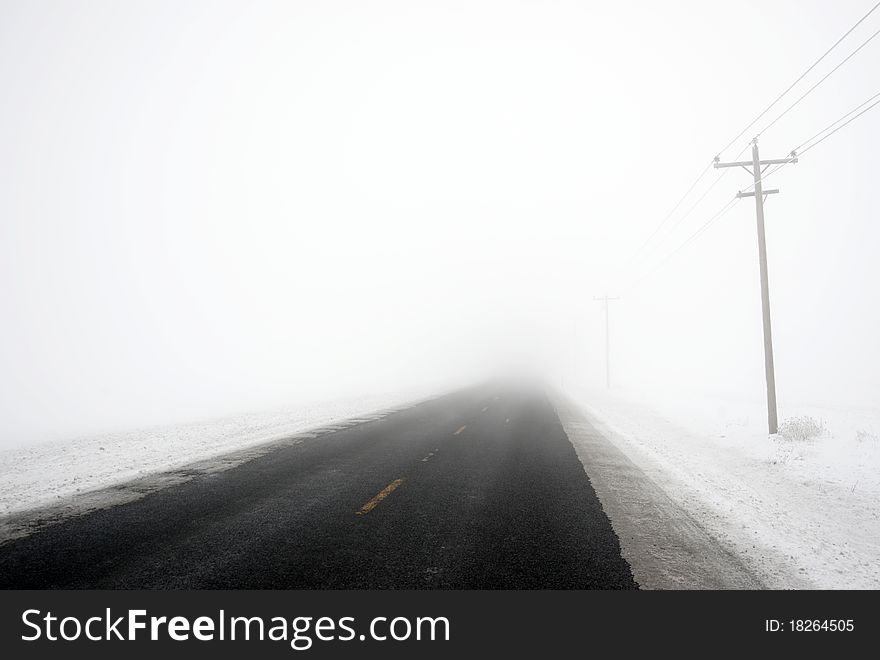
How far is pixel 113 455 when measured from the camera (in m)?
11.0

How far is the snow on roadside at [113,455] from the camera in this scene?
768cm

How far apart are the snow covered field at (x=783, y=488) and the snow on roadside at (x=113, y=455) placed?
393 inches

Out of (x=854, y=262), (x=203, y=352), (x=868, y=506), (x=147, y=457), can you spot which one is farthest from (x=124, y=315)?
(x=854, y=262)

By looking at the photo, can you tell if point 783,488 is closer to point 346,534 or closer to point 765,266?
point 765,266

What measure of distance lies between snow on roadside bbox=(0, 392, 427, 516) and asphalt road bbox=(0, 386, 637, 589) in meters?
1.79

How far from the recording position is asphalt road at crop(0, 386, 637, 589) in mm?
4207

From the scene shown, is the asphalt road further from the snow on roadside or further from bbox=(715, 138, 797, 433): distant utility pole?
bbox=(715, 138, 797, 433): distant utility pole

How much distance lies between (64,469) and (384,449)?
22.1 ft

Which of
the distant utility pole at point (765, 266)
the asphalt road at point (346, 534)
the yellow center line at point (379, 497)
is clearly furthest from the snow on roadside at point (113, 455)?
the distant utility pole at point (765, 266)

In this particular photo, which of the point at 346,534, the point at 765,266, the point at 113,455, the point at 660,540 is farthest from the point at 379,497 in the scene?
the point at 765,266

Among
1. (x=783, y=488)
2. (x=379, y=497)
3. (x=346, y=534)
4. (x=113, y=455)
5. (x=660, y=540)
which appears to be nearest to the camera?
(x=346, y=534)

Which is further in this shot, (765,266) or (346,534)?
(765,266)

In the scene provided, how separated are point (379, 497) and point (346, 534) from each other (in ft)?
5.45

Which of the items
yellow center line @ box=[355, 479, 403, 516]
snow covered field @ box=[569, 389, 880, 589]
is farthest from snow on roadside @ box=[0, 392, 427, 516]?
snow covered field @ box=[569, 389, 880, 589]
